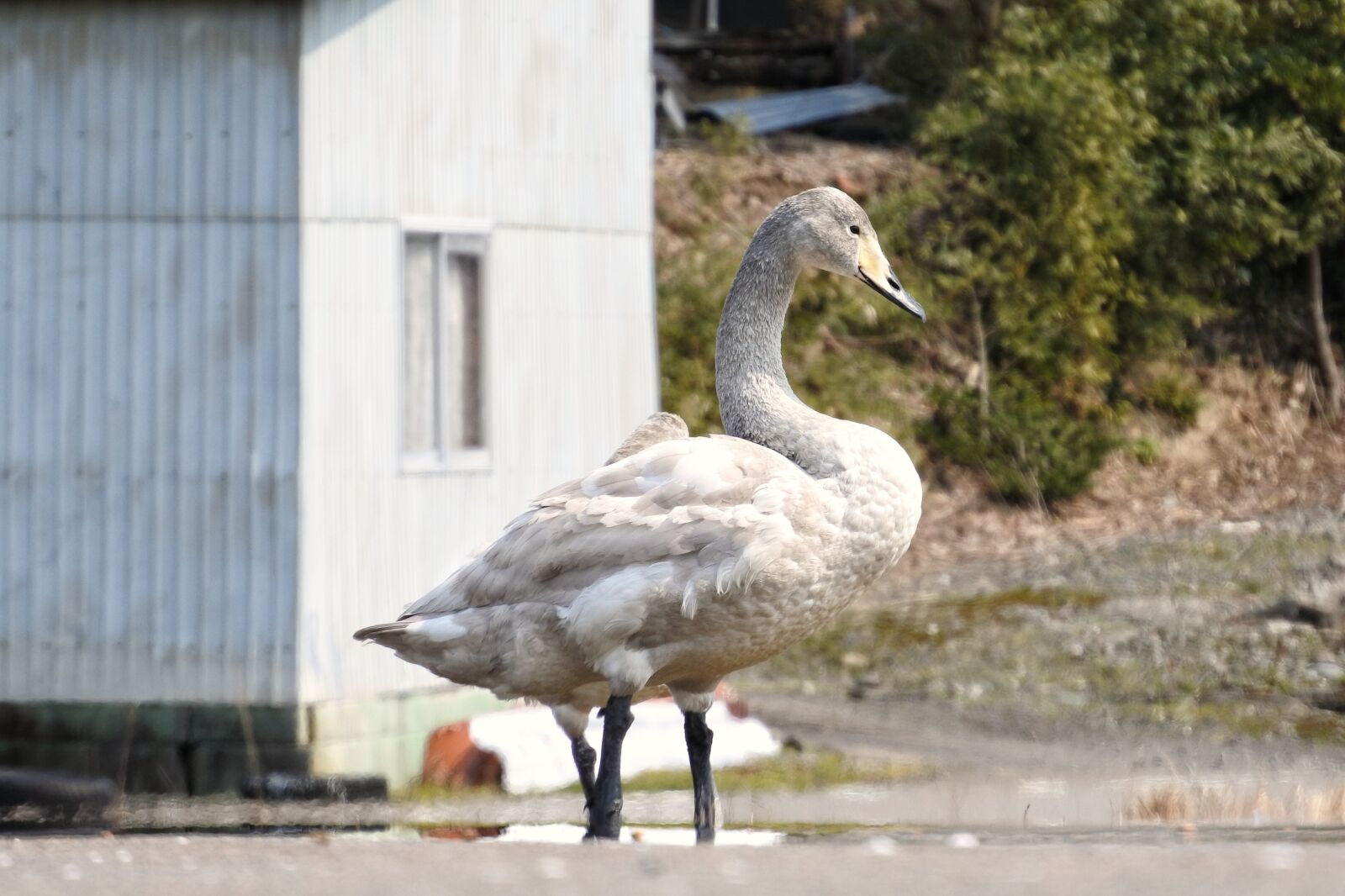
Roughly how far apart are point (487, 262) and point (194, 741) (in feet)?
10.4

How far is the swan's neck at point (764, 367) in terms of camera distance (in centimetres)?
727

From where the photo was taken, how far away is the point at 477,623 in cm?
719

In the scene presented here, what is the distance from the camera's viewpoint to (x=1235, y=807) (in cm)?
942

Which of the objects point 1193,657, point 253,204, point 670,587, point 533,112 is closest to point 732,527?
point 670,587

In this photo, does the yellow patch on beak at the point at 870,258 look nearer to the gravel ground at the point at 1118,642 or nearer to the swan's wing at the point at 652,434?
the swan's wing at the point at 652,434

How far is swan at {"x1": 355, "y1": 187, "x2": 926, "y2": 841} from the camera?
680 centimetres

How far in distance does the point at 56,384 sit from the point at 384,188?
6.70 feet

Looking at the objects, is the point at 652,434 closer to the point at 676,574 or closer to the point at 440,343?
the point at 676,574

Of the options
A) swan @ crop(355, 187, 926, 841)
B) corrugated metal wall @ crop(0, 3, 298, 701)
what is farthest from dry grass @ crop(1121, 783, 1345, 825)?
corrugated metal wall @ crop(0, 3, 298, 701)

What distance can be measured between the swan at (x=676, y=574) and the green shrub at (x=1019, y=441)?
44.7 ft

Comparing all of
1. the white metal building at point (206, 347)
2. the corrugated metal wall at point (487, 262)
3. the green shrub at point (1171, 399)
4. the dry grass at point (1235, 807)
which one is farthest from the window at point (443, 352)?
the green shrub at point (1171, 399)

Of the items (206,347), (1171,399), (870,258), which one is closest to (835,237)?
(870,258)

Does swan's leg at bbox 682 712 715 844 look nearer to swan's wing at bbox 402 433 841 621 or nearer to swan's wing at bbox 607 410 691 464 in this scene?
swan's wing at bbox 402 433 841 621

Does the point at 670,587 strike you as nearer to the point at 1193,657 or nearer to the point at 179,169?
the point at 179,169
